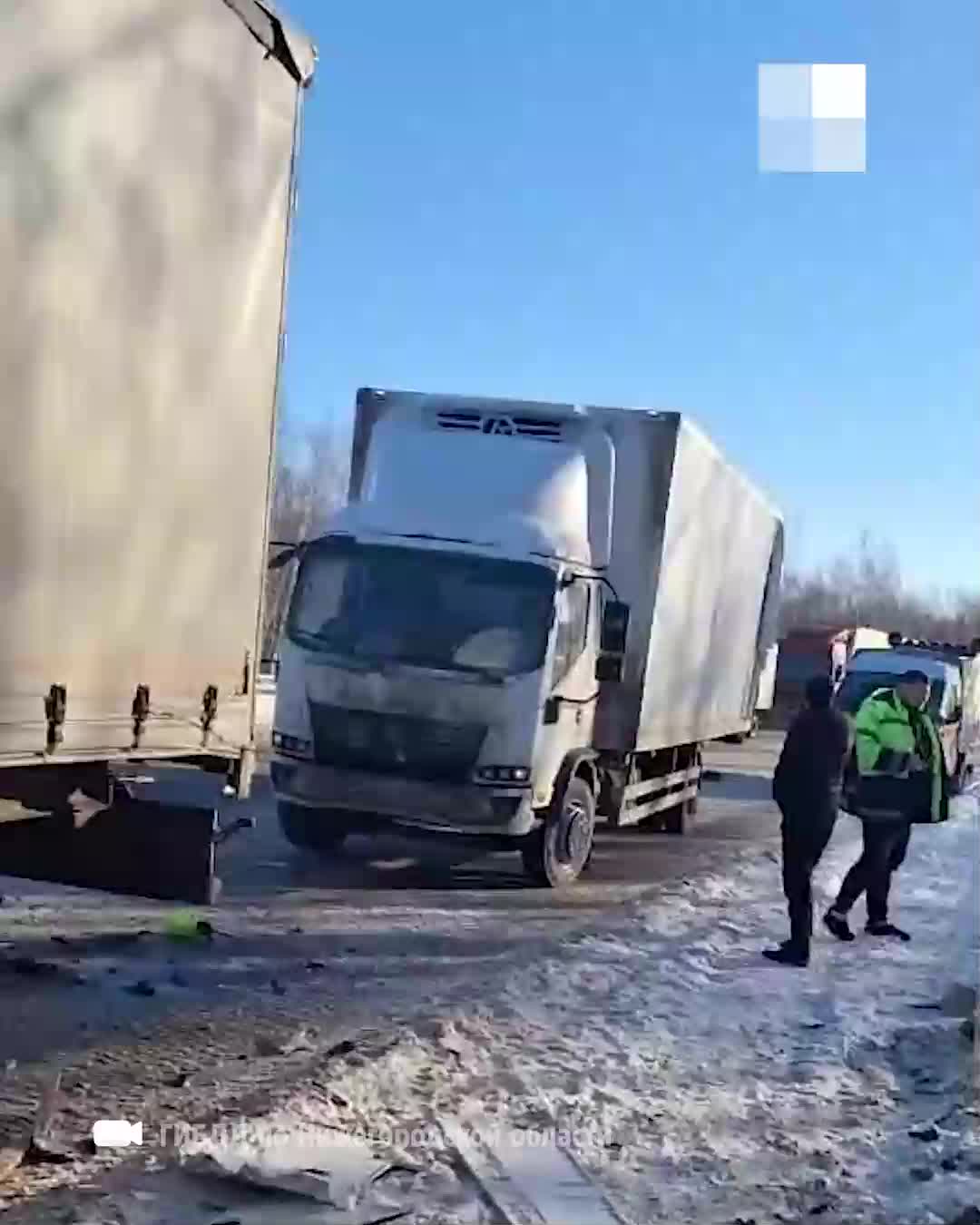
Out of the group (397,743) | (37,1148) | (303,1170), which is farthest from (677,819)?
(37,1148)

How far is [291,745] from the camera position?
40.3 feet

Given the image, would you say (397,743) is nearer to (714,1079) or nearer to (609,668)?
(609,668)

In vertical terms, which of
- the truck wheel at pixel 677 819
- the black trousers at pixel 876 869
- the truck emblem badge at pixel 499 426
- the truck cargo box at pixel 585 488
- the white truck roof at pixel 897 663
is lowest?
the truck wheel at pixel 677 819

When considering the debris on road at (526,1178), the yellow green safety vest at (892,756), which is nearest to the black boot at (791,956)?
the yellow green safety vest at (892,756)

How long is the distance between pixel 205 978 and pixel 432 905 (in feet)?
10.2

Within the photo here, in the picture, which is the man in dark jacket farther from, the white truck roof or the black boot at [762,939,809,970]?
the white truck roof

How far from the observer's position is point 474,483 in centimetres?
1261

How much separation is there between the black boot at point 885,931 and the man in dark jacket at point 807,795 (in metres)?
1.07

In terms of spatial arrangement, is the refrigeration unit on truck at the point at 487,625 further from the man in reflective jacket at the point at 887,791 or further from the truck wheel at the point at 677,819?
the truck wheel at the point at 677,819

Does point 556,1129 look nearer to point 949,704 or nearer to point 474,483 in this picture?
point 474,483

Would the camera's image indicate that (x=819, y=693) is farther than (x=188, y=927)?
Yes

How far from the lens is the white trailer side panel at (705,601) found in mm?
13875

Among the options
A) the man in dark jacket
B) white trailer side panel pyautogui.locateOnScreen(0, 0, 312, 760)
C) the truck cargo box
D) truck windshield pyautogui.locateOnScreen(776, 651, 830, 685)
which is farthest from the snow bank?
truck windshield pyautogui.locateOnScreen(776, 651, 830, 685)

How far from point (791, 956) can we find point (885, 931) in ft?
4.90
